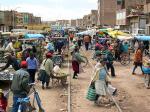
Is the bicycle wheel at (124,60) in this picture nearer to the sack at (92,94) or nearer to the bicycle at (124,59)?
the bicycle at (124,59)

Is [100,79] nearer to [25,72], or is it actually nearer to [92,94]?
[92,94]

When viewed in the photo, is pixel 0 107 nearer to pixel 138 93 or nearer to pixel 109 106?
pixel 109 106

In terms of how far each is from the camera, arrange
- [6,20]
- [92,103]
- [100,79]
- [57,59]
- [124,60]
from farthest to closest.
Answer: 1. [6,20]
2. [124,60]
3. [57,59]
4. [92,103]
5. [100,79]

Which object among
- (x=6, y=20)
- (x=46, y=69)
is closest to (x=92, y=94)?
(x=46, y=69)

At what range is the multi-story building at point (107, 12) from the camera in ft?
449

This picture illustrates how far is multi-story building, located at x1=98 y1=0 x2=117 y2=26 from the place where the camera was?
13688cm

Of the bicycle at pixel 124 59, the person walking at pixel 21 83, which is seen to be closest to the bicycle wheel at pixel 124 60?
the bicycle at pixel 124 59

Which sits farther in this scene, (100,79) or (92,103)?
(92,103)

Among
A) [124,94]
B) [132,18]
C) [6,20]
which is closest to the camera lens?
[124,94]

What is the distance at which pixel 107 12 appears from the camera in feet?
454

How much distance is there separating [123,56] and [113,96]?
51.5 ft

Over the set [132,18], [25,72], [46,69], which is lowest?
[46,69]

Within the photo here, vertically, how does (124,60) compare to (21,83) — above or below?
below

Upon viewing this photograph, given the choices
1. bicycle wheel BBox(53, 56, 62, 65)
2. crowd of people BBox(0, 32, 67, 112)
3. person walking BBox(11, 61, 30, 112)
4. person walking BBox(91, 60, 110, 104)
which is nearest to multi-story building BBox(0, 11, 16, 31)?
crowd of people BBox(0, 32, 67, 112)
